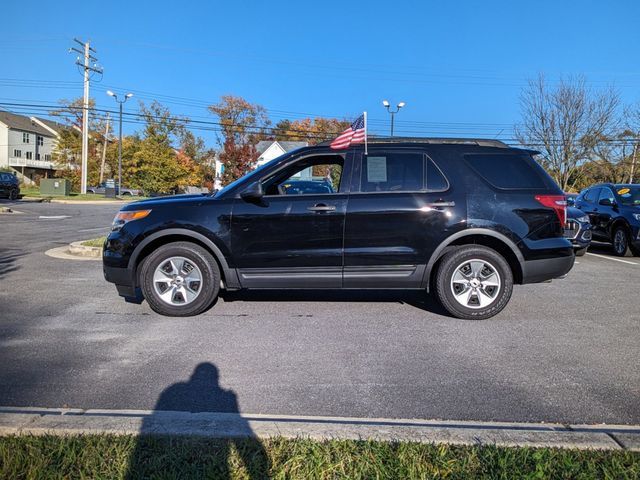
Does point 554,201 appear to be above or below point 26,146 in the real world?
below

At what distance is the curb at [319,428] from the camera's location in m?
2.69

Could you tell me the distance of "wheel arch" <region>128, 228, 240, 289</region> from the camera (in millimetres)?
5449

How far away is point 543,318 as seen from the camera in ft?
18.4

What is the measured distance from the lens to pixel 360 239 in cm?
543

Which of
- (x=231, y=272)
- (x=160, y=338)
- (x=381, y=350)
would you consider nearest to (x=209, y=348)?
(x=160, y=338)

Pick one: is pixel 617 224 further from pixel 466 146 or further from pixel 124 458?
pixel 124 458

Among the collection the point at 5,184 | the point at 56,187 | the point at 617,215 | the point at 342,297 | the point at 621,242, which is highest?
the point at 56,187

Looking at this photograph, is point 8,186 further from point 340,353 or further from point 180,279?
point 340,353

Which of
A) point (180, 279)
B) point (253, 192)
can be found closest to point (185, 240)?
point (180, 279)

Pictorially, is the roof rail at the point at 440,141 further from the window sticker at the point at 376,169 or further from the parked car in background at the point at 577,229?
the parked car in background at the point at 577,229

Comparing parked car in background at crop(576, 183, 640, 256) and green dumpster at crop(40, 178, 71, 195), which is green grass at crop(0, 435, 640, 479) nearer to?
parked car in background at crop(576, 183, 640, 256)

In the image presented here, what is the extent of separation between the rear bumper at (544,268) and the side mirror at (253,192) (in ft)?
10.1

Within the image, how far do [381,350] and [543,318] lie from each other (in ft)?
7.69

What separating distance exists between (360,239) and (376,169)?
850 mm
